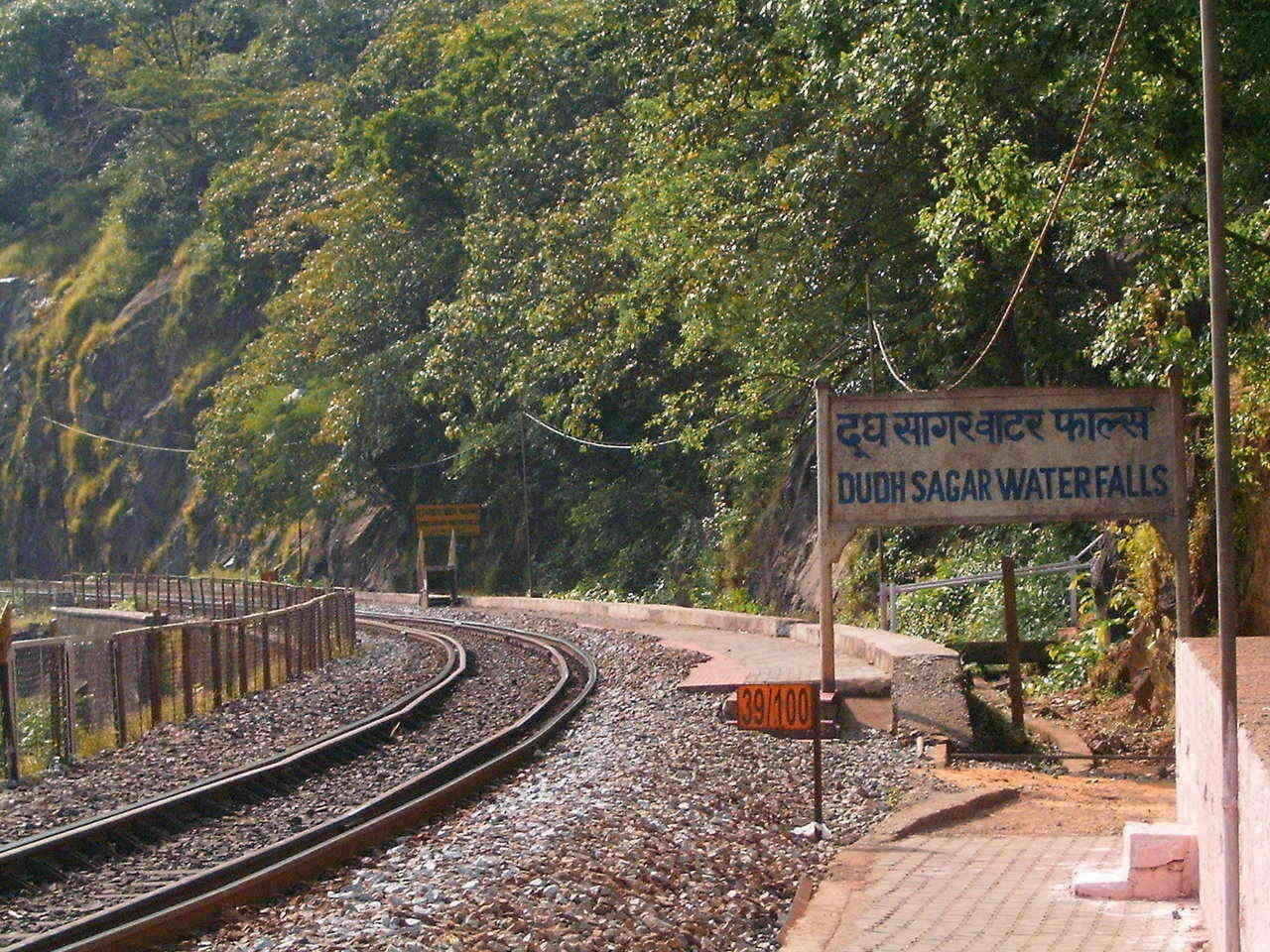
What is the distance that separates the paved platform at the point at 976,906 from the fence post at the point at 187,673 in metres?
10.6

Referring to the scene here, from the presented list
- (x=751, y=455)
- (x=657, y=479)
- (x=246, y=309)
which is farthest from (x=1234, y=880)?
(x=246, y=309)

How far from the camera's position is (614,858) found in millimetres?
9227

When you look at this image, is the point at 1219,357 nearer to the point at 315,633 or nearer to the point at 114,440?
the point at 315,633

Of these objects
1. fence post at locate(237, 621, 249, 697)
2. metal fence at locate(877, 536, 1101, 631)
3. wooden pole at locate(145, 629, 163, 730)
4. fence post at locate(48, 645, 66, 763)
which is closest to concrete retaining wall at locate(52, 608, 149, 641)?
fence post at locate(237, 621, 249, 697)

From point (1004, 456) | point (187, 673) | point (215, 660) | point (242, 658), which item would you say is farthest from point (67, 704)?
point (1004, 456)

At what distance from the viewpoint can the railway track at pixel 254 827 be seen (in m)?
8.86

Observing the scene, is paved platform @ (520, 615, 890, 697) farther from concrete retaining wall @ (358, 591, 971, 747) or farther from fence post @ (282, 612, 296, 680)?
fence post @ (282, 612, 296, 680)

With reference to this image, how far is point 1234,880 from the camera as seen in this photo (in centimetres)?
552

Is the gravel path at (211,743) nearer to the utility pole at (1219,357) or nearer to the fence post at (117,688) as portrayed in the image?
the fence post at (117,688)

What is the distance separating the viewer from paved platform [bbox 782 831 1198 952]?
7.71 m

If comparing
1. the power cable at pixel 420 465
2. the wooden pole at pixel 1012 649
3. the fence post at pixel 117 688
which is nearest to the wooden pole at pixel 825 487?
the wooden pole at pixel 1012 649

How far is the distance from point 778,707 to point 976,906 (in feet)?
7.14

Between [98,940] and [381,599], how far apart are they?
3884 centimetres

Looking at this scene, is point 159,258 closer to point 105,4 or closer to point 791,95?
point 105,4
